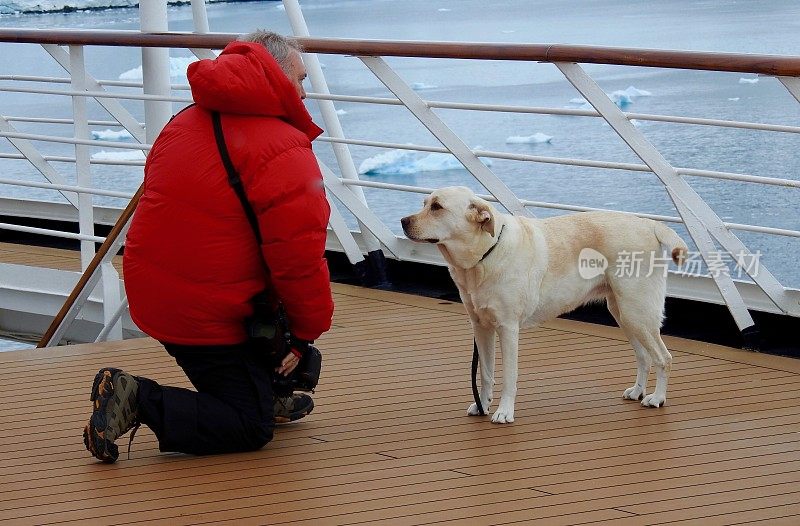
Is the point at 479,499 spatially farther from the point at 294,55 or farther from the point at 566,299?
the point at 294,55

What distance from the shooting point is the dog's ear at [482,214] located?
3270 millimetres

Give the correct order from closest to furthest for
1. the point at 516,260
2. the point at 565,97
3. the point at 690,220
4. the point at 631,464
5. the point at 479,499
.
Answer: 1. the point at 479,499
2. the point at 631,464
3. the point at 516,260
4. the point at 690,220
5. the point at 565,97

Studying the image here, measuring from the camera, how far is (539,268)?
3438mm

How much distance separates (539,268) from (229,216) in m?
0.98

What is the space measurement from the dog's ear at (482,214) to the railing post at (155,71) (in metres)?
2.08

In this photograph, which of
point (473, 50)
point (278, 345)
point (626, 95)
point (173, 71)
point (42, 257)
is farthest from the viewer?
point (173, 71)

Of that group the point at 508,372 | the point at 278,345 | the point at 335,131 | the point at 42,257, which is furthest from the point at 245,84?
the point at 42,257

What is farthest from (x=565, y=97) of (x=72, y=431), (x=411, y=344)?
(x=72, y=431)

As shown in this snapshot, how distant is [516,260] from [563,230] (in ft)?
0.66

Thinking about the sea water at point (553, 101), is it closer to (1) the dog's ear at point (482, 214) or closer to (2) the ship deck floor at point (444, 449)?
(2) the ship deck floor at point (444, 449)

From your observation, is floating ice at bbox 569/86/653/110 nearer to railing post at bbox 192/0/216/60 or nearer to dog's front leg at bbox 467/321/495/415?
railing post at bbox 192/0/216/60

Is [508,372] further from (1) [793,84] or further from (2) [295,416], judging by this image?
(1) [793,84]

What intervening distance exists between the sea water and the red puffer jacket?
6.02ft

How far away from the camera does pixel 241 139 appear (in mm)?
2957
